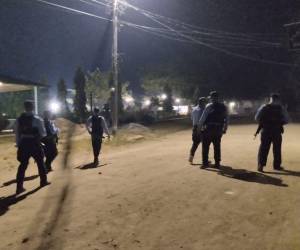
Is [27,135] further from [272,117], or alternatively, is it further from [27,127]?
[272,117]

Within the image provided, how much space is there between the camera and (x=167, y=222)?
6.00 metres

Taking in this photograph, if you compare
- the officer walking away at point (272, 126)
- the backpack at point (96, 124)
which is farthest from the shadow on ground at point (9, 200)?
the officer walking away at point (272, 126)

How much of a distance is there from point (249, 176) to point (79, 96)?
4253 centimetres

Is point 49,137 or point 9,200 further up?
point 49,137

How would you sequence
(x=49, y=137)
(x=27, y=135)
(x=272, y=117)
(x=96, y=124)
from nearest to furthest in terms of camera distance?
(x=27, y=135)
(x=272, y=117)
(x=49, y=137)
(x=96, y=124)

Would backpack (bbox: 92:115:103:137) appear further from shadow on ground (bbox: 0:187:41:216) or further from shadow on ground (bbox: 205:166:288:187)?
shadow on ground (bbox: 205:166:288:187)

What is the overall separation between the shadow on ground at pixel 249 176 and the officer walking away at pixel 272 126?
1.76 ft

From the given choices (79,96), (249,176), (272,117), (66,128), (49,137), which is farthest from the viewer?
(79,96)

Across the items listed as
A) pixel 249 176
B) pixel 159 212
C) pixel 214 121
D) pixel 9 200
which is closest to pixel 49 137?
pixel 9 200

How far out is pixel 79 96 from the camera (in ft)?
164

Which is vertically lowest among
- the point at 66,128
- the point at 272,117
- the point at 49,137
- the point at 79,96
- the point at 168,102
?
the point at 66,128

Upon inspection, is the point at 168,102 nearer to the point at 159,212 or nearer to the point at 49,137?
the point at 49,137

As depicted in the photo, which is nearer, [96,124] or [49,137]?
[49,137]

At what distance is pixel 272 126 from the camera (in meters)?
9.90
